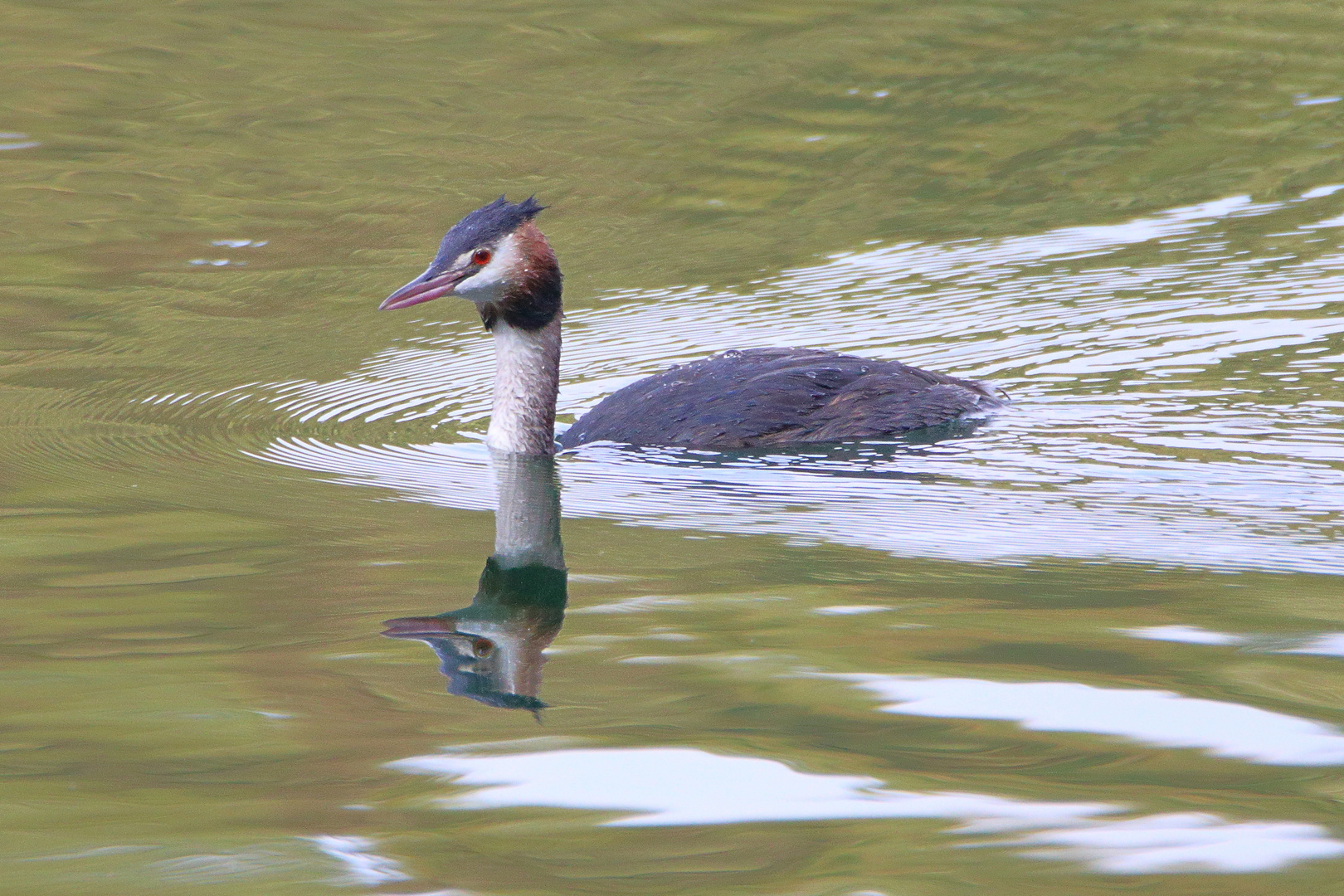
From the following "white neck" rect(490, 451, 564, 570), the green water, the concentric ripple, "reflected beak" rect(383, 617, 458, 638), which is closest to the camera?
the green water

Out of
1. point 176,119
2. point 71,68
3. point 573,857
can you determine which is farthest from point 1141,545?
point 71,68

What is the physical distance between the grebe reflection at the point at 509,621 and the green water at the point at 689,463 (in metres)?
0.08

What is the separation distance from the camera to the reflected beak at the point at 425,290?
7.76 meters

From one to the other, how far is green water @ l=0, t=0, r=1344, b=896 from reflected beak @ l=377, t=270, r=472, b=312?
749 mm

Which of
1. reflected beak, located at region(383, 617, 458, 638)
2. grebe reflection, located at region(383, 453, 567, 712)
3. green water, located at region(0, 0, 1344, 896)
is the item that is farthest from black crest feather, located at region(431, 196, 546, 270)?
reflected beak, located at region(383, 617, 458, 638)

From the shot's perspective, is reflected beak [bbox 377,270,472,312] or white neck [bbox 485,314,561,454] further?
white neck [bbox 485,314,561,454]

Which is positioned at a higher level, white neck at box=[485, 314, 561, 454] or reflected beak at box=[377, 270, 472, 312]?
reflected beak at box=[377, 270, 472, 312]

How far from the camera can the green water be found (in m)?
3.62

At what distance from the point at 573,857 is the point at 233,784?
90cm

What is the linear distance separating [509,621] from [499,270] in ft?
10.4

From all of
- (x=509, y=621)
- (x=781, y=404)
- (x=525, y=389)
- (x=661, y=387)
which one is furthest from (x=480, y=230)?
(x=509, y=621)

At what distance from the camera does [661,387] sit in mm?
8273

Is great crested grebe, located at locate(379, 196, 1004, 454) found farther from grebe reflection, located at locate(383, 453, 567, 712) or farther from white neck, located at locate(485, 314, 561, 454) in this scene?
grebe reflection, located at locate(383, 453, 567, 712)

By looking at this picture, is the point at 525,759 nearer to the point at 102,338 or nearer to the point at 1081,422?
the point at 1081,422
